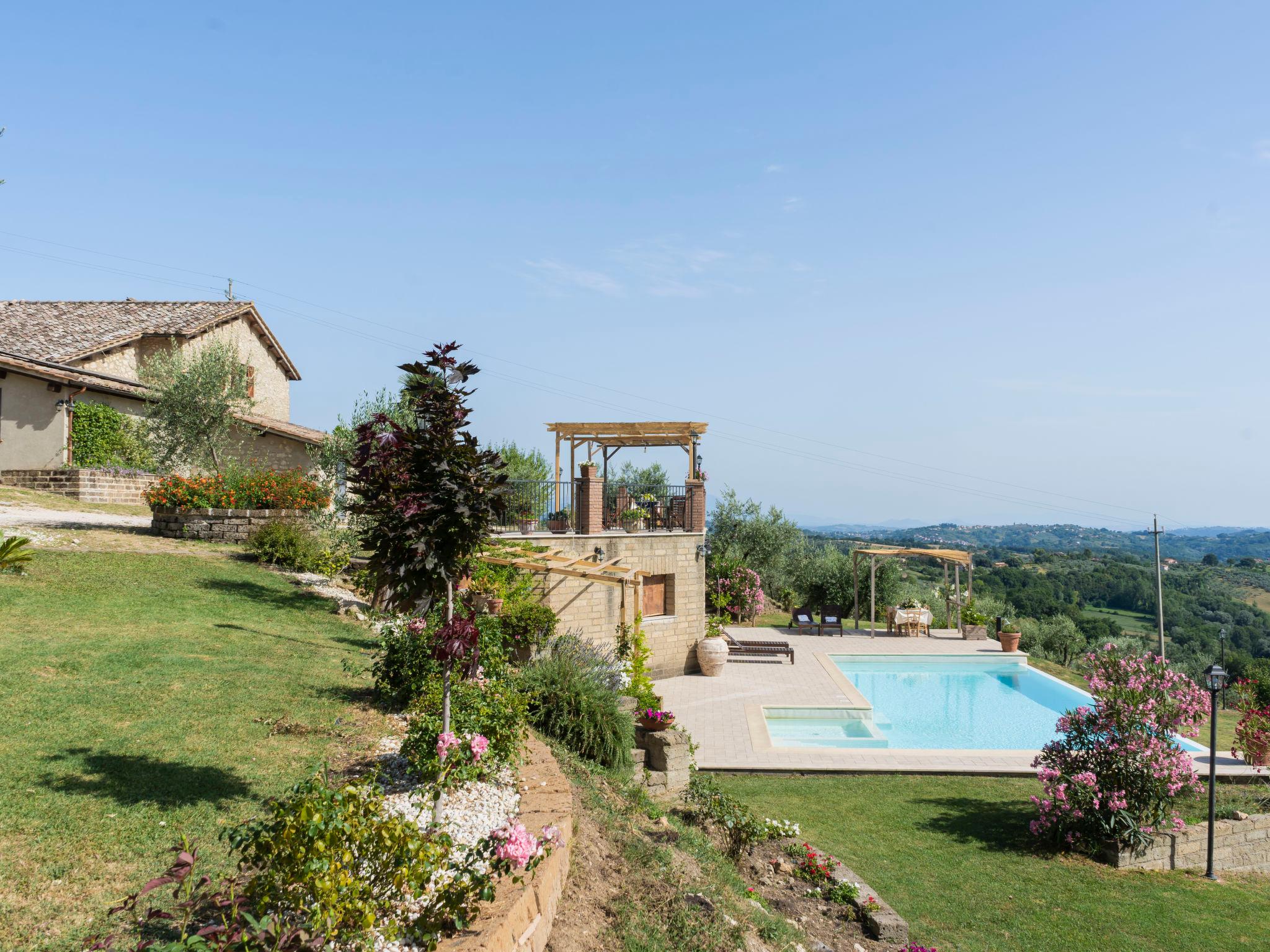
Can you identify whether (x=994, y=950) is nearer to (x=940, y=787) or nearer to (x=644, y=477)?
(x=940, y=787)

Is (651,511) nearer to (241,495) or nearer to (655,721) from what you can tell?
(241,495)

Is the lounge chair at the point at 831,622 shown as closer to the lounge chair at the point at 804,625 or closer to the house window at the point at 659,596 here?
the lounge chair at the point at 804,625

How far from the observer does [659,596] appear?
17.6m

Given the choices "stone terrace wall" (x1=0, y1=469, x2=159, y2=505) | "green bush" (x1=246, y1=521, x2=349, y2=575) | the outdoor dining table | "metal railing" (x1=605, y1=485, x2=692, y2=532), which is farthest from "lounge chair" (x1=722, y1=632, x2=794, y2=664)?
"stone terrace wall" (x1=0, y1=469, x2=159, y2=505)

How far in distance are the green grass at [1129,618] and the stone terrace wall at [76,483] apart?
62901 millimetres

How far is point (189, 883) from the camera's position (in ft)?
10.8

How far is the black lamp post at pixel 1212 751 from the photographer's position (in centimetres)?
872

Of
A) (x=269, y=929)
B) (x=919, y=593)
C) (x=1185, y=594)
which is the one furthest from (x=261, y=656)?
(x=1185, y=594)

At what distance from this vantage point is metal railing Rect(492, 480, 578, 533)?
17.2 metres

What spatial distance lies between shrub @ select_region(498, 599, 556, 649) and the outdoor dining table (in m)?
14.7

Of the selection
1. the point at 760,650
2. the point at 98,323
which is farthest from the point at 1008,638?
the point at 98,323

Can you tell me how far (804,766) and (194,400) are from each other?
15.9 m

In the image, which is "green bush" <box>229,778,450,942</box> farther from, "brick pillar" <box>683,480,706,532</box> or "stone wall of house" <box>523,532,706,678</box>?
"brick pillar" <box>683,480,706,532</box>

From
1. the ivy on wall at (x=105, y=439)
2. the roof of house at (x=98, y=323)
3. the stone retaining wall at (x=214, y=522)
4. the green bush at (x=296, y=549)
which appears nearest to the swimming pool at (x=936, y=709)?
the green bush at (x=296, y=549)
